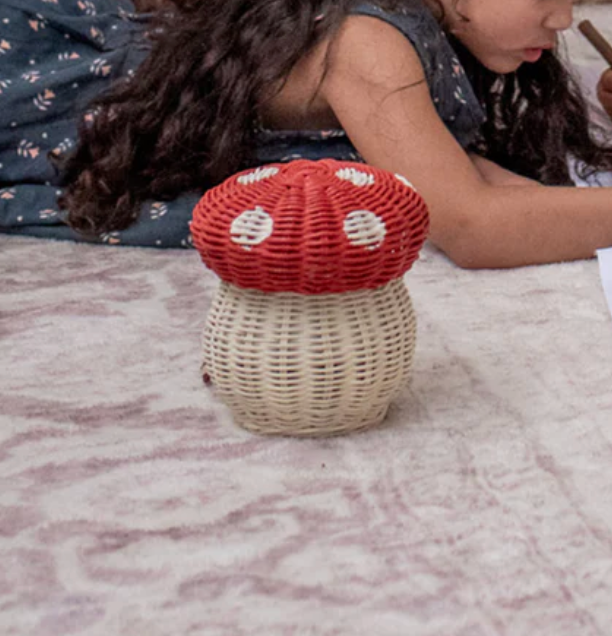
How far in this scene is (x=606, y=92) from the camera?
4.88ft

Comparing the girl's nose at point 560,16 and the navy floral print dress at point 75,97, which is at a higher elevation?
the girl's nose at point 560,16

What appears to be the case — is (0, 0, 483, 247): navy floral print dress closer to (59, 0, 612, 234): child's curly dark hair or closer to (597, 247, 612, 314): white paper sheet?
(59, 0, 612, 234): child's curly dark hair

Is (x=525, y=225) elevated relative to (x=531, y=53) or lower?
lower

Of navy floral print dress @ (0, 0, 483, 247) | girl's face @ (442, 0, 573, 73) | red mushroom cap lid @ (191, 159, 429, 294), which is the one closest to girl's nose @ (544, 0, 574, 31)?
girl's face @ (442, 0, 573, 73)

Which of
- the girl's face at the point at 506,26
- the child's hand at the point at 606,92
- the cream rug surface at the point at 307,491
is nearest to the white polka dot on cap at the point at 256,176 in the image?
the cream rug surface at the point at 307,491

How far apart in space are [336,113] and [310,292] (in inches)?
18.9

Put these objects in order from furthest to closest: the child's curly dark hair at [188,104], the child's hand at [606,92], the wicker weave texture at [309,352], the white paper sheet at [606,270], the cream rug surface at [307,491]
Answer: the child's hand at [606,92] < the child's curly dark hair at [188,104] < the white paper sheet at [606,270] < the wicker weave texture at [309,352] < the cream rug surface at [307,491]

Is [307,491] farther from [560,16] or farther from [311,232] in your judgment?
[560,16]

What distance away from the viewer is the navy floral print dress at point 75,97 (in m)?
1.12

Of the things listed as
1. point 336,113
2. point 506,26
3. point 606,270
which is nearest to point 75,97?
point 336,113

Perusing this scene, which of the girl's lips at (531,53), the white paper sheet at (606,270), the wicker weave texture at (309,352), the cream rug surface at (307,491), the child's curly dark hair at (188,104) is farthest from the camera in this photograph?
the girl's lips at (531,53)

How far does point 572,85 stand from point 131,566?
1.13 m

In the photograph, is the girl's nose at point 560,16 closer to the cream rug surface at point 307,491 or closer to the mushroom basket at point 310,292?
the cream rug surface at point 307,491

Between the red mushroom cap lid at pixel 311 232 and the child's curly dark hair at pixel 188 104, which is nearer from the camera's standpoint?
the red mushroom cap lid at pixel 311 232
